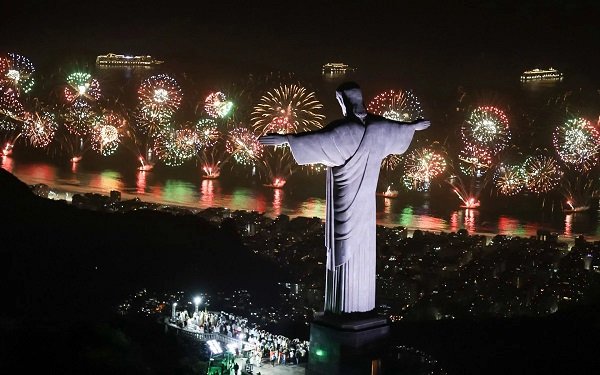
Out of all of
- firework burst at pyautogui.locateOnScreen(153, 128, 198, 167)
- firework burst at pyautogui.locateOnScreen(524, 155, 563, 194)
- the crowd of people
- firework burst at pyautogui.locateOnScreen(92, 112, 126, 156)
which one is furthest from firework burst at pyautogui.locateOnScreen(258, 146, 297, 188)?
the crowd of people

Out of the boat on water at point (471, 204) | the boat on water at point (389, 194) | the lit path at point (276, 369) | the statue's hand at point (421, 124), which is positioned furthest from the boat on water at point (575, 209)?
the lit path at point (276, 369)

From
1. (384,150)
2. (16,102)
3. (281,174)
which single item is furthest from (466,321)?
(16,102)

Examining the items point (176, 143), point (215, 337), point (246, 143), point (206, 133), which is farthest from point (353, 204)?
point (176, 143)

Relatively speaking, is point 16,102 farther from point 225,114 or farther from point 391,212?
point 391,212

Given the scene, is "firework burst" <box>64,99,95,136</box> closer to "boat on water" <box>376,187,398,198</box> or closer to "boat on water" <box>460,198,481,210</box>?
"boat on water" <box>376,187,398,198</box>

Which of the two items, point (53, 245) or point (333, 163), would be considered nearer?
point (333, 163)

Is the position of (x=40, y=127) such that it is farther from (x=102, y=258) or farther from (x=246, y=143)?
(x=102, y=258)

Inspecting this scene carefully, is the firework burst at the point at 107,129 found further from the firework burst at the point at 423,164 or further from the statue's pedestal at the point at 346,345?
the statue's pedestal at the point at 346,345
